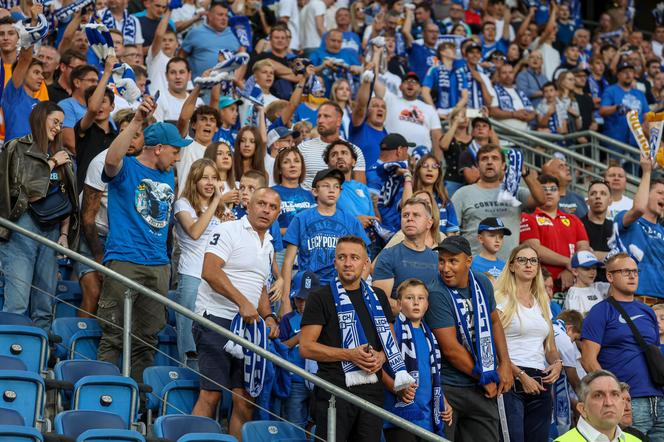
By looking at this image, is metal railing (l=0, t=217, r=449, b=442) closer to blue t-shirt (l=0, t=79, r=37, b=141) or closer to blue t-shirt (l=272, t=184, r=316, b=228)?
blue t-shirt (l=0, t=79, r=37, b=141)

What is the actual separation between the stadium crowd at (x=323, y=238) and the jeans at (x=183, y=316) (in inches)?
0.5

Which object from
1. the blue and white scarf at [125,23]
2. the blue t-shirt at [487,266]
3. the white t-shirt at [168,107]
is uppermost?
the blue and white scarf at [125,23]

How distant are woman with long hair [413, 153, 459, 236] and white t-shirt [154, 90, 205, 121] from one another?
7.59 ft

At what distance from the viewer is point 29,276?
8.41 metres

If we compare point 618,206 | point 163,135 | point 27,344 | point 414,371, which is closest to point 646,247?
point 618,206

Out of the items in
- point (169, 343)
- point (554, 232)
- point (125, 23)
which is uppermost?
point (125, 23)

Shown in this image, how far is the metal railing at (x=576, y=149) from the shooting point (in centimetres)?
1477

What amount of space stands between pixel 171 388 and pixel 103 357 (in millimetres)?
536

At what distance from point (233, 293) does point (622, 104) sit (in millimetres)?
10173

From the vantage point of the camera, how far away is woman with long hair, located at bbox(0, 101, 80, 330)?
837cm

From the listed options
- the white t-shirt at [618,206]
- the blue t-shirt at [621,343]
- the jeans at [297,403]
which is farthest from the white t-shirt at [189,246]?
the white t-shirt at [618,206]

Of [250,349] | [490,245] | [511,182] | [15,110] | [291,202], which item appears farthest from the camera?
[511,182]

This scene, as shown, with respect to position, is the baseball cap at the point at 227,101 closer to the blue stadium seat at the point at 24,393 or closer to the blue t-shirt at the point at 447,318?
the blue t-shirt at the point at 447,318

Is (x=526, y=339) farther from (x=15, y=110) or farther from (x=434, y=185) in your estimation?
(x=15, y=110)
